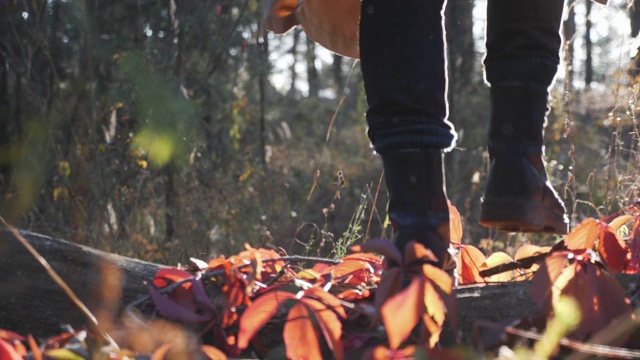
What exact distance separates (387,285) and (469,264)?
602 millimetres

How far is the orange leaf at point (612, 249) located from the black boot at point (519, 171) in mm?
261

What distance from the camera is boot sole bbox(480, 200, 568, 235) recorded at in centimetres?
176

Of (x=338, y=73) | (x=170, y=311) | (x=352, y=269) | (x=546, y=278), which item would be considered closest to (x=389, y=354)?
(x=546, y=278)

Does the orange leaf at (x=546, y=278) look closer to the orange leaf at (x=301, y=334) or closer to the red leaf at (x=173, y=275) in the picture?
the orange leaf at (x=301, y=334)

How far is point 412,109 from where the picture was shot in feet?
5.41

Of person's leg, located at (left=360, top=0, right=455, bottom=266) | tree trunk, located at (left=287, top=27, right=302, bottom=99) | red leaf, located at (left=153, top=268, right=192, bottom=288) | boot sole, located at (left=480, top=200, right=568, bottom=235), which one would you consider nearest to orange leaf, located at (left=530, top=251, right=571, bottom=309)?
person's leg, located at (left=360, top=0, right=455, bottom=266)

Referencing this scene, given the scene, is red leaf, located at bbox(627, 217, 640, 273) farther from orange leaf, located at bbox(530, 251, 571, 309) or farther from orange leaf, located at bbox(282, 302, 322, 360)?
orange leaf, located at bbox(282, 302, 322, 360)

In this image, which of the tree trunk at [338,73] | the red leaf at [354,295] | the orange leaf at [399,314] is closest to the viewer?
the orange leaf at [399,314]

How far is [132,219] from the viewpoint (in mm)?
4887

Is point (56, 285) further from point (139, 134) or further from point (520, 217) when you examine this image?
point (139, 134)

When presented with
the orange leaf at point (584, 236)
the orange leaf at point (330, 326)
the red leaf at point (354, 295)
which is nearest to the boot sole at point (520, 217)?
the orange leaf at point (584, 236)

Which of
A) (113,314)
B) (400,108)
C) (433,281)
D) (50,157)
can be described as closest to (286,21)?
(400,108)

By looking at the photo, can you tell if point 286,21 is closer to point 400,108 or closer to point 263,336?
point 400,108

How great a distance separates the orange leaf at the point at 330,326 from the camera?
1144 mm
